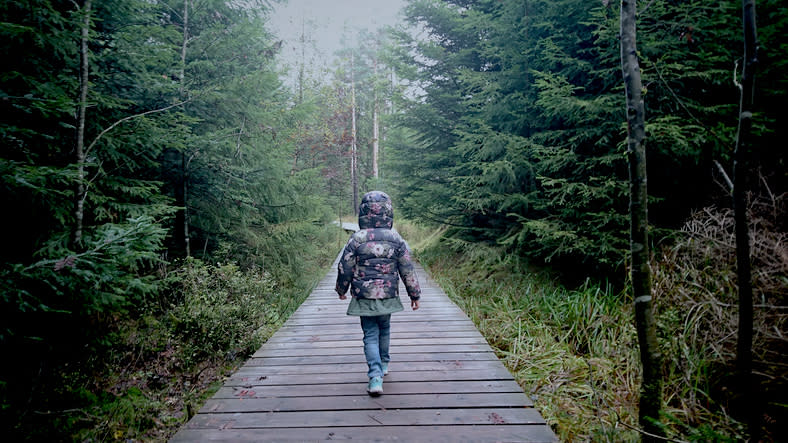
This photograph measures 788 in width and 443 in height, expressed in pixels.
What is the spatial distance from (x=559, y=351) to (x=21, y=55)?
7373 millimetres

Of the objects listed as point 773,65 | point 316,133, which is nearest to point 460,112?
point 773,65

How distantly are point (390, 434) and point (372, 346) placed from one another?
0.87 metres

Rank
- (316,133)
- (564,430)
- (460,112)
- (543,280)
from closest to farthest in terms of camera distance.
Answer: (564,430), (543,280), (460,112), (316,133)

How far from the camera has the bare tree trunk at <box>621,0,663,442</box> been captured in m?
2.33

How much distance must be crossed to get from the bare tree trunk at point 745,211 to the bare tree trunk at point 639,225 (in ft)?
1.46

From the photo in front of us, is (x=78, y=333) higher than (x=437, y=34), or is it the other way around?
(x=437, y=34)

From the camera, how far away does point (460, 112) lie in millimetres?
10000

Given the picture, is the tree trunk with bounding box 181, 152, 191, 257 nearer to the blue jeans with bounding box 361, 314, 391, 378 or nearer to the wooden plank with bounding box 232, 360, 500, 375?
the wooden plank with bounding box 232, 360, 500, 375

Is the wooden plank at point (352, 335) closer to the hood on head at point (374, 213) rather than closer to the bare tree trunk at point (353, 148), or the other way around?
the hood on head at point (374, 213)

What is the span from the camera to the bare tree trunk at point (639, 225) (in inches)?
91.8

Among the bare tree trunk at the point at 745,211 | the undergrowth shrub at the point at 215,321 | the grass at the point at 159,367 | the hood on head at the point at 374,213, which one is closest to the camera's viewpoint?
the bare tree trunk at the point at 745,211

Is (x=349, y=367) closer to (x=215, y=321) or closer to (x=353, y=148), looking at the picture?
(x=215, y=321)

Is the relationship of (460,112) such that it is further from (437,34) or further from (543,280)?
(543,280)

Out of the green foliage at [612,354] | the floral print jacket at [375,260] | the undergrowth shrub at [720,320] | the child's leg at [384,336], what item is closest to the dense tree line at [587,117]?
the undergrowth shrub at [720,320]
